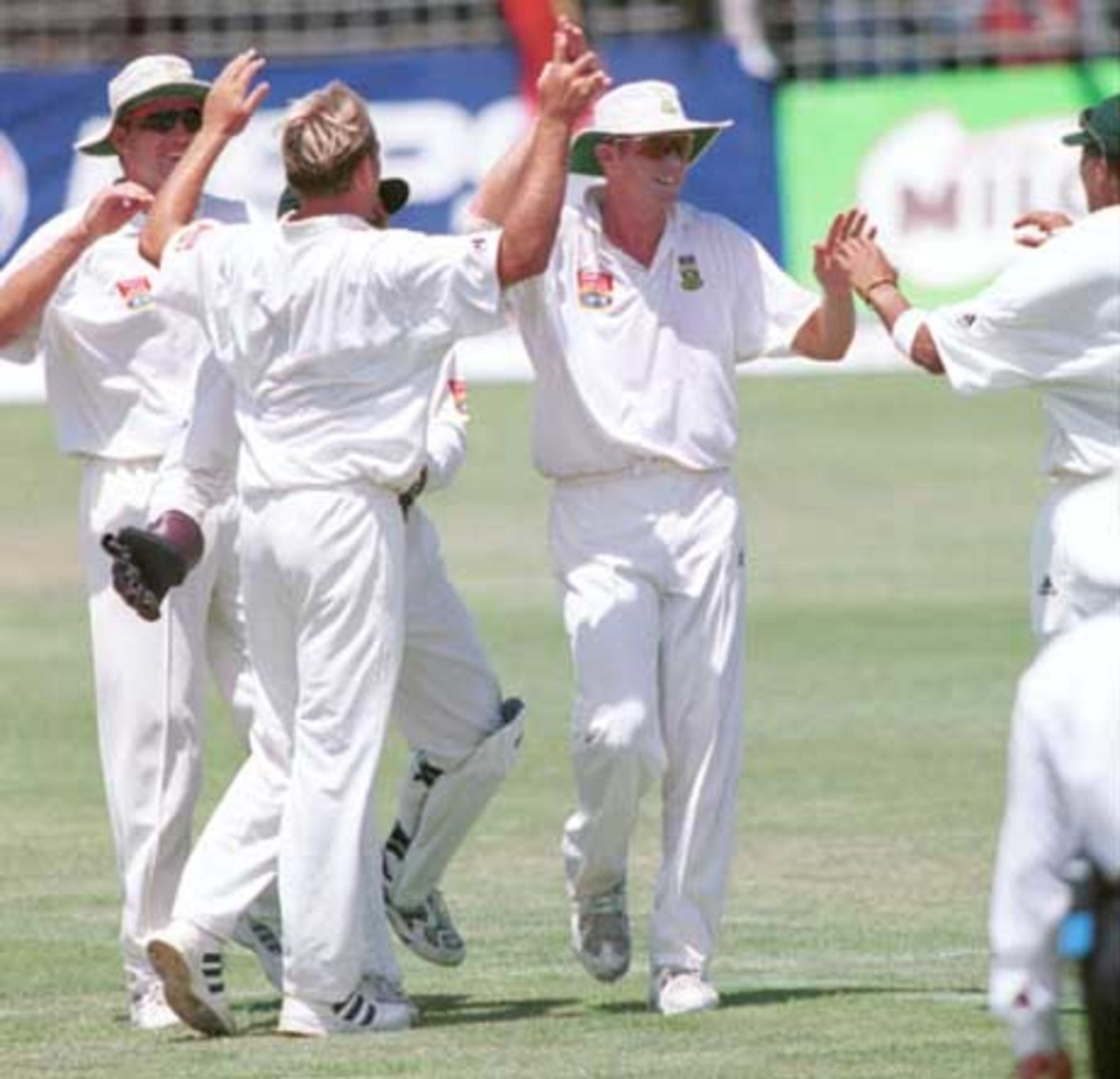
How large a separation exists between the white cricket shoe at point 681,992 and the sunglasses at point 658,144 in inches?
85.7

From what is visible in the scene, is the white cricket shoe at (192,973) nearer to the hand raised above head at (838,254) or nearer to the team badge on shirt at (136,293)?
the team badge on shirt at (136,293)

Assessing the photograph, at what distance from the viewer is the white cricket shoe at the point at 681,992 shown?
9.92m

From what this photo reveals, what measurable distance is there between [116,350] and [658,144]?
5.09ft

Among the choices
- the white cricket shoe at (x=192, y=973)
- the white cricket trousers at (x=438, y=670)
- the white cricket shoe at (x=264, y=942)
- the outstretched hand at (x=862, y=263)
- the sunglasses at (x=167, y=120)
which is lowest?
the white cricket shoe at (x=264, y=942)

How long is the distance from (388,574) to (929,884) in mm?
3027

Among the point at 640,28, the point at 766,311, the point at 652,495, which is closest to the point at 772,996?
the point at 652,495

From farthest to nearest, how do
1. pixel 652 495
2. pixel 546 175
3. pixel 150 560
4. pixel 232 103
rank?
pixel 652 495 < pixel 232 103 < pixel 150 560 < pixel 546 175

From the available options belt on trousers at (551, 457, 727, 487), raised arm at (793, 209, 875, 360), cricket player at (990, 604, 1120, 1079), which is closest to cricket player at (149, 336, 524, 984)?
belt on trousers at (551, 457, 727, 487)

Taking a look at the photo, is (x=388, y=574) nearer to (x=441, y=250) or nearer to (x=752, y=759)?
(x=441, y=250)

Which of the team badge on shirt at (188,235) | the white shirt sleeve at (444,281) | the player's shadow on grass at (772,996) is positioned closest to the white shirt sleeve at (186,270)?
the team badge on shirt at (188,235)

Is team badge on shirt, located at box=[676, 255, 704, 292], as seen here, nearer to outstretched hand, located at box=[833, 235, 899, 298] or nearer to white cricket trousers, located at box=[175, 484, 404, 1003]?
outstretched hand, located at box=[833, 235, 899, 298]

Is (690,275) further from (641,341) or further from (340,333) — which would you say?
(340,333)


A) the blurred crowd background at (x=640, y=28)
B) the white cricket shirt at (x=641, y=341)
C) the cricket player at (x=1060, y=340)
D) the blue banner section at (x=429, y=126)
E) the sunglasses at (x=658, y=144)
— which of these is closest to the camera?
the cricket player at (x=1060, y=340)

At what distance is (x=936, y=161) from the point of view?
25672mm
